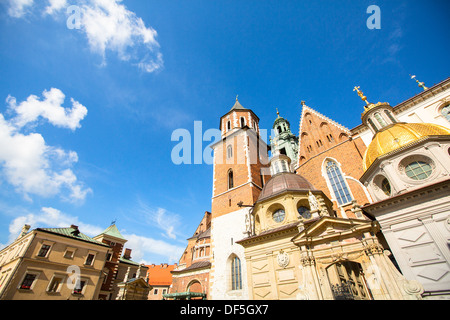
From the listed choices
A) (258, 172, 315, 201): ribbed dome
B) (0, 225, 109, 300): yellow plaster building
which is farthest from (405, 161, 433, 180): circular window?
(0, 225, 109, 300): yellow plaster building

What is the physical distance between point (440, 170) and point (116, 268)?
3292 cm

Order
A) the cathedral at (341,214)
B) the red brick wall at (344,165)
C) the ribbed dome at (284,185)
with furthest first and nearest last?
1. the red brick wall at (344,165)
2. the ribbed dome at (284,185)
3. the cathedral at (341,214)

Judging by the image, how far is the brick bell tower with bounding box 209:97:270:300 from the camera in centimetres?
1662

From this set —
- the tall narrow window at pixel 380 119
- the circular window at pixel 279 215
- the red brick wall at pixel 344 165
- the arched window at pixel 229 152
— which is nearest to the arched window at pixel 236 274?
the circular window at pixel 279 215

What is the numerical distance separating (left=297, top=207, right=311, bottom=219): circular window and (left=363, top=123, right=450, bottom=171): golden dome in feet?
16.2

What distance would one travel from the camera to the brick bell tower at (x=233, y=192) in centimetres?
1662

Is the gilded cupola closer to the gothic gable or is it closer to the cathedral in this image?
the cathedral

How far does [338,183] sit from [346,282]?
25.6 ft

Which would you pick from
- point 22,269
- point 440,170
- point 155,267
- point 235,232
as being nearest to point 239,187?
point 235,232

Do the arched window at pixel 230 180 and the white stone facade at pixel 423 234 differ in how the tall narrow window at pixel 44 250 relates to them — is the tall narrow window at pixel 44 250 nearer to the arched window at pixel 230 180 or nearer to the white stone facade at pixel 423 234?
the arched window at pixel 230 180

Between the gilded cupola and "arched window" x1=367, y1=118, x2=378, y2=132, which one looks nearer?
the gilded cupola

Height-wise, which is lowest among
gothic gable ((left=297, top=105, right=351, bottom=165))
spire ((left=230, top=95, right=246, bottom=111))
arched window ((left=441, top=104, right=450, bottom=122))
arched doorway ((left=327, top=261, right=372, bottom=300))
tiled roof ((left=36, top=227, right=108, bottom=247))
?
arched doorway ((left=327, top=261, right=372, bottom=300))

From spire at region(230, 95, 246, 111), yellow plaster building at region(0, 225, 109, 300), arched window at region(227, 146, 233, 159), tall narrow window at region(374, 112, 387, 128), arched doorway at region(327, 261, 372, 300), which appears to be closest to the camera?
arched doorway at region(327, 261, 372, 300)

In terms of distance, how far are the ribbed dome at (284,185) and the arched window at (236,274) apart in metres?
5.44
